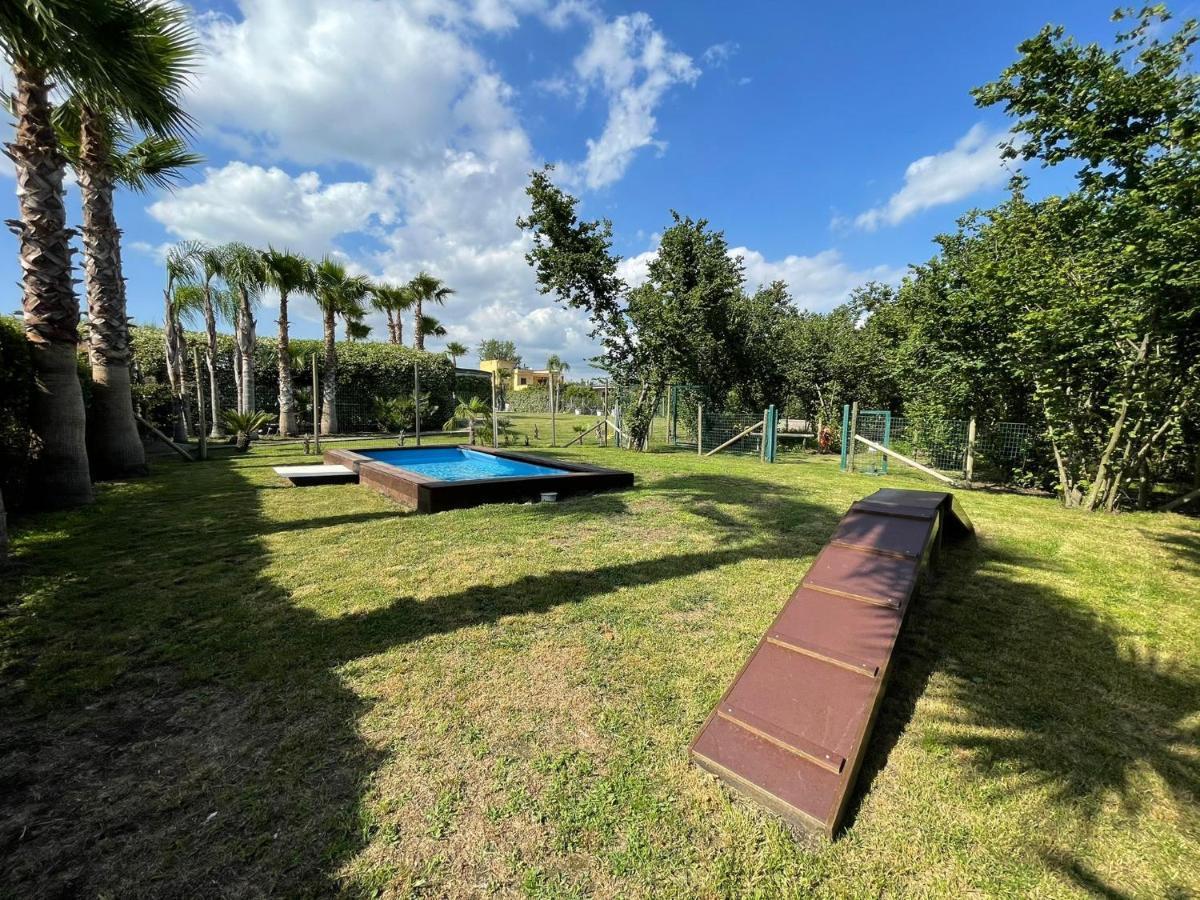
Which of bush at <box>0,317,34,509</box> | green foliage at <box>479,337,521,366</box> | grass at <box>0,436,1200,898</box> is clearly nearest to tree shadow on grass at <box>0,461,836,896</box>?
grass at <box>0,436,1200,898</box>

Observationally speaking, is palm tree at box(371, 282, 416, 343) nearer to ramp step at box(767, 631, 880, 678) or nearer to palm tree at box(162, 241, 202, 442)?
palm tree at box(162, 241, 202, 442)

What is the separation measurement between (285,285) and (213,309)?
379 centimetres

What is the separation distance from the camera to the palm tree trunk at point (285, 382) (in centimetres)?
1791

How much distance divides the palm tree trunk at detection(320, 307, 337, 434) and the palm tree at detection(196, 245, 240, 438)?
128 inches

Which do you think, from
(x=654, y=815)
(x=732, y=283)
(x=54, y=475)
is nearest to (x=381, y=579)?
(x=654, y=815)

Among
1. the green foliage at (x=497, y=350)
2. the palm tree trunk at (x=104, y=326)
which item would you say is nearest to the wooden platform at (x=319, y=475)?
the palm tree trunk at (x=104, y=326)

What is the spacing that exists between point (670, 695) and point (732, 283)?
15.3m

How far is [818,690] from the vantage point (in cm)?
246

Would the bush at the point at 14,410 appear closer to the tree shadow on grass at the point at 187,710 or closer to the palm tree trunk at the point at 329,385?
the tree shadow on grass at the point at 187,710

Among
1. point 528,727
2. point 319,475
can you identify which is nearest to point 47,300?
point 319,475

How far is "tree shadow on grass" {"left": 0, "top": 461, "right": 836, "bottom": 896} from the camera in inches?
68.0

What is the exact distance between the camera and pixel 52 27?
4.26m

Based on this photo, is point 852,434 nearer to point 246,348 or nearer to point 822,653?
point 822,653

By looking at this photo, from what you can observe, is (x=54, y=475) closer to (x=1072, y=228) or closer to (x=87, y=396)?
(x=87, y=396)
